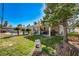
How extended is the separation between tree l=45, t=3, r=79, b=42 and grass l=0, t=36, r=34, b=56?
336mm

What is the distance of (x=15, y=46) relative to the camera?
141cm

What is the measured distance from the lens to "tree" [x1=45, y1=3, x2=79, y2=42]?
1419 mm

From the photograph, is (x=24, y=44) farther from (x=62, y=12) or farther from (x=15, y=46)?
(x=62, y=12)

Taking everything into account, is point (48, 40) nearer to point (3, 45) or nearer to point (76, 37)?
point (76, 37)

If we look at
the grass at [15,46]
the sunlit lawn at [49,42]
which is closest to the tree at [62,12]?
the sunlit lawn at [49,42]

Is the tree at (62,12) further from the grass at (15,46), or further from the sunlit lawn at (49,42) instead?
the grass at (15,46)

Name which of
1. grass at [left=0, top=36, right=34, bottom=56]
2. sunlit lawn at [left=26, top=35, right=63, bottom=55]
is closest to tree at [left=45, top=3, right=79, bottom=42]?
sunlit lawn at [left=26, top=35, right=63, bottom=55]

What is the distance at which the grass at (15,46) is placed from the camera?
1.40 metres

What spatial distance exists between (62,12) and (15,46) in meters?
0.57

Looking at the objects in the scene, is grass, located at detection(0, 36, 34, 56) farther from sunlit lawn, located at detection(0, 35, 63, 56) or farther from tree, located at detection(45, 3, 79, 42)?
tree, located at detection(45, 3, 79, 42)

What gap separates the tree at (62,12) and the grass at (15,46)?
336 millimetres

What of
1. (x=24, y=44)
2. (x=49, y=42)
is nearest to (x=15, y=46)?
(x=24, y=44)

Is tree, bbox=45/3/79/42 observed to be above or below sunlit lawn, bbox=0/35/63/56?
above

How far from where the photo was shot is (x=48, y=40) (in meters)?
1.43
